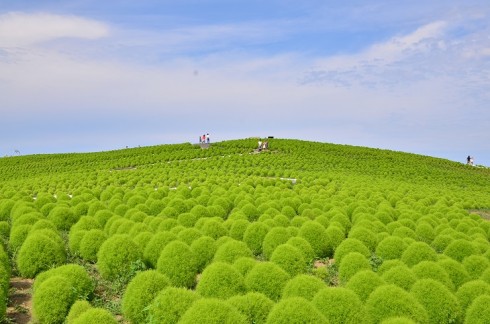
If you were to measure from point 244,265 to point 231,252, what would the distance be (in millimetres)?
1180

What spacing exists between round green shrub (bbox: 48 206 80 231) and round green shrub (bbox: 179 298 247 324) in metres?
12.0

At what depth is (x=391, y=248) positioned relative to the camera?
44.6 feet

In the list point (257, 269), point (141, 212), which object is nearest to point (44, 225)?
point (141, 212)

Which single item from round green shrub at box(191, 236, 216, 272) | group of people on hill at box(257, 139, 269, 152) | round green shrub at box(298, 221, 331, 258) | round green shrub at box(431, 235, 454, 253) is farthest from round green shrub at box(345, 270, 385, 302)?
group of people on hill at box(257, 139, 269, 152)

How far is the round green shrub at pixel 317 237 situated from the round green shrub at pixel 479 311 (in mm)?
5405

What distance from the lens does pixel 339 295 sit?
850 centimetres

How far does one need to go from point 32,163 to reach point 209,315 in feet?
173

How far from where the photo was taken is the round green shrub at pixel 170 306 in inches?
322

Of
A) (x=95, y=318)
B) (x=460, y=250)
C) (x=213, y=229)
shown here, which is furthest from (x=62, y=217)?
(x=460, y=250)

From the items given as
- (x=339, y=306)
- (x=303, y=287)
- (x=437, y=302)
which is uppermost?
(x=303, y=287)

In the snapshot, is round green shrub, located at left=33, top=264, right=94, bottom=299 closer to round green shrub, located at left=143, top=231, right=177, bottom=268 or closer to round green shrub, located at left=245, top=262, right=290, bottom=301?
round green shrub, located at left=143, top=231, right=177, bottom=268

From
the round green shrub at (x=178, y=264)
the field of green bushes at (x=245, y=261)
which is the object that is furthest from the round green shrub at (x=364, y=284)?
the round green shrub at (x=178, y=264)

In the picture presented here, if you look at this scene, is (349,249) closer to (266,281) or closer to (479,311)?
(266,281)

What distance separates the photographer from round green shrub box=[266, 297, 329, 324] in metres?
7.44
